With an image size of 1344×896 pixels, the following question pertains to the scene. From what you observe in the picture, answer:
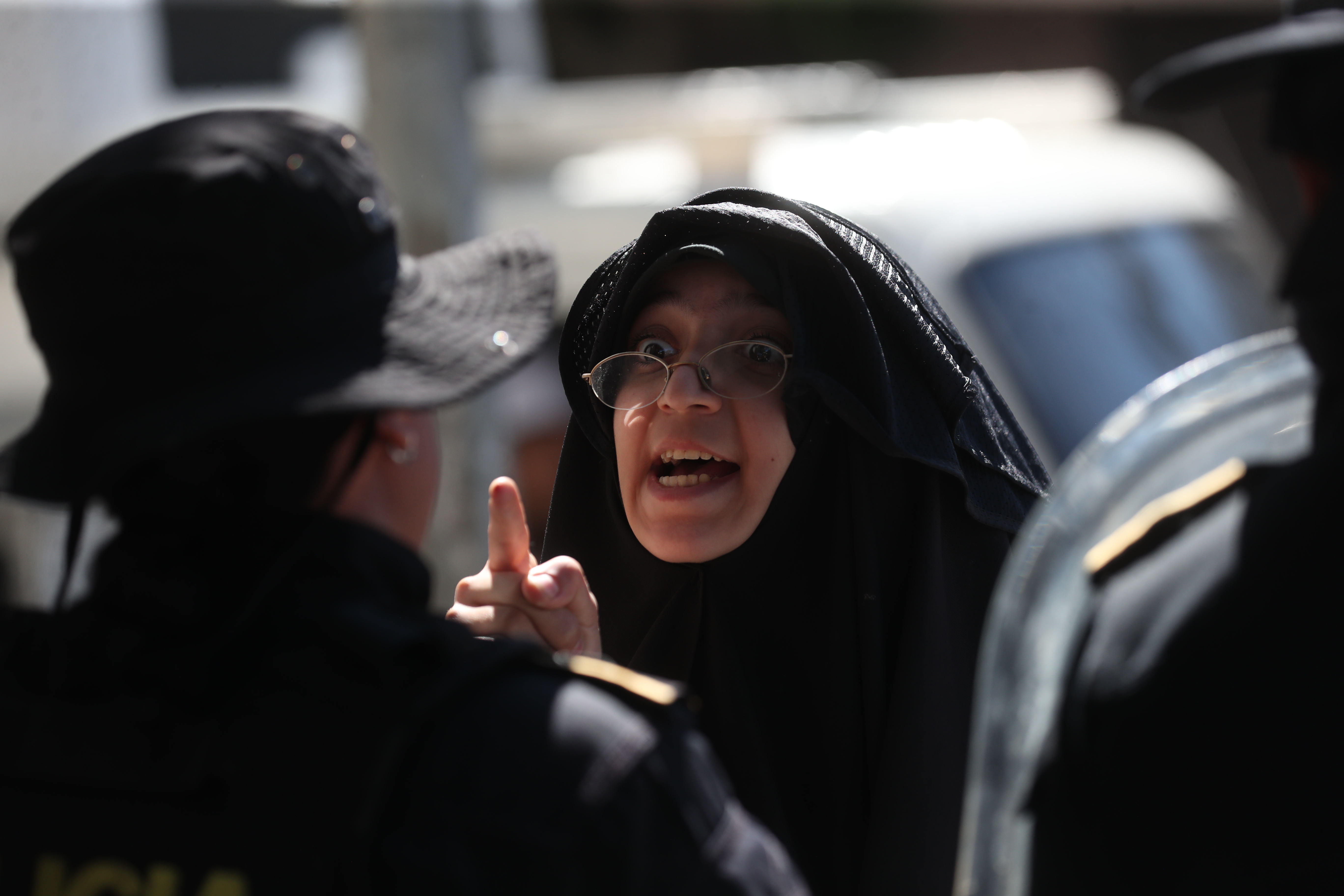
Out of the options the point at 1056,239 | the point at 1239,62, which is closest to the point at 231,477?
the point at 1239,62

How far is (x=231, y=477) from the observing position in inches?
48.1

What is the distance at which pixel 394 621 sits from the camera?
46.1 inches

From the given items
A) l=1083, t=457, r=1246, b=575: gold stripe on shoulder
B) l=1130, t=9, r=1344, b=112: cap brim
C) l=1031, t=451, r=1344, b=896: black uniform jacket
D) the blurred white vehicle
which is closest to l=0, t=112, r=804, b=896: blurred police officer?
Result: l=1031, t=451, r=1344, b=896: black uniform jacket

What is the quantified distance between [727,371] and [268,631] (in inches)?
41.6

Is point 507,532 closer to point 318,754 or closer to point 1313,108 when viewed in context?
point 318,754

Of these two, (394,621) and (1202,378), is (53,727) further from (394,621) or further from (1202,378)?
(1202,378)

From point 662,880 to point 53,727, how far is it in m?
0.55

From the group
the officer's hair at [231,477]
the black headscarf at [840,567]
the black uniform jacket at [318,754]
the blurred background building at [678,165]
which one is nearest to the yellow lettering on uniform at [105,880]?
the black uniform jacket at [318,754]

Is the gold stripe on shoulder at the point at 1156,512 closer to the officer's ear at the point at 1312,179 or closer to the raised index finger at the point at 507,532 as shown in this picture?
the officer's ear at the point at 1312,179

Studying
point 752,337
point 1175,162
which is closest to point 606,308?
point 752,337

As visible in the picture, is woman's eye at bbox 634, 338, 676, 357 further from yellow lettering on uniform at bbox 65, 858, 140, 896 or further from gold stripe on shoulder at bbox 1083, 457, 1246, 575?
yellow lettering on uniform at bbox 65, 858, 140, 896

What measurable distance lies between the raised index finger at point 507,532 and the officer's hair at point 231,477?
1.91 ft

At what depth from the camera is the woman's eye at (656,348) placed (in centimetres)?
216

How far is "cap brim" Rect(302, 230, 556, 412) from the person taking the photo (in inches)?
48.0
